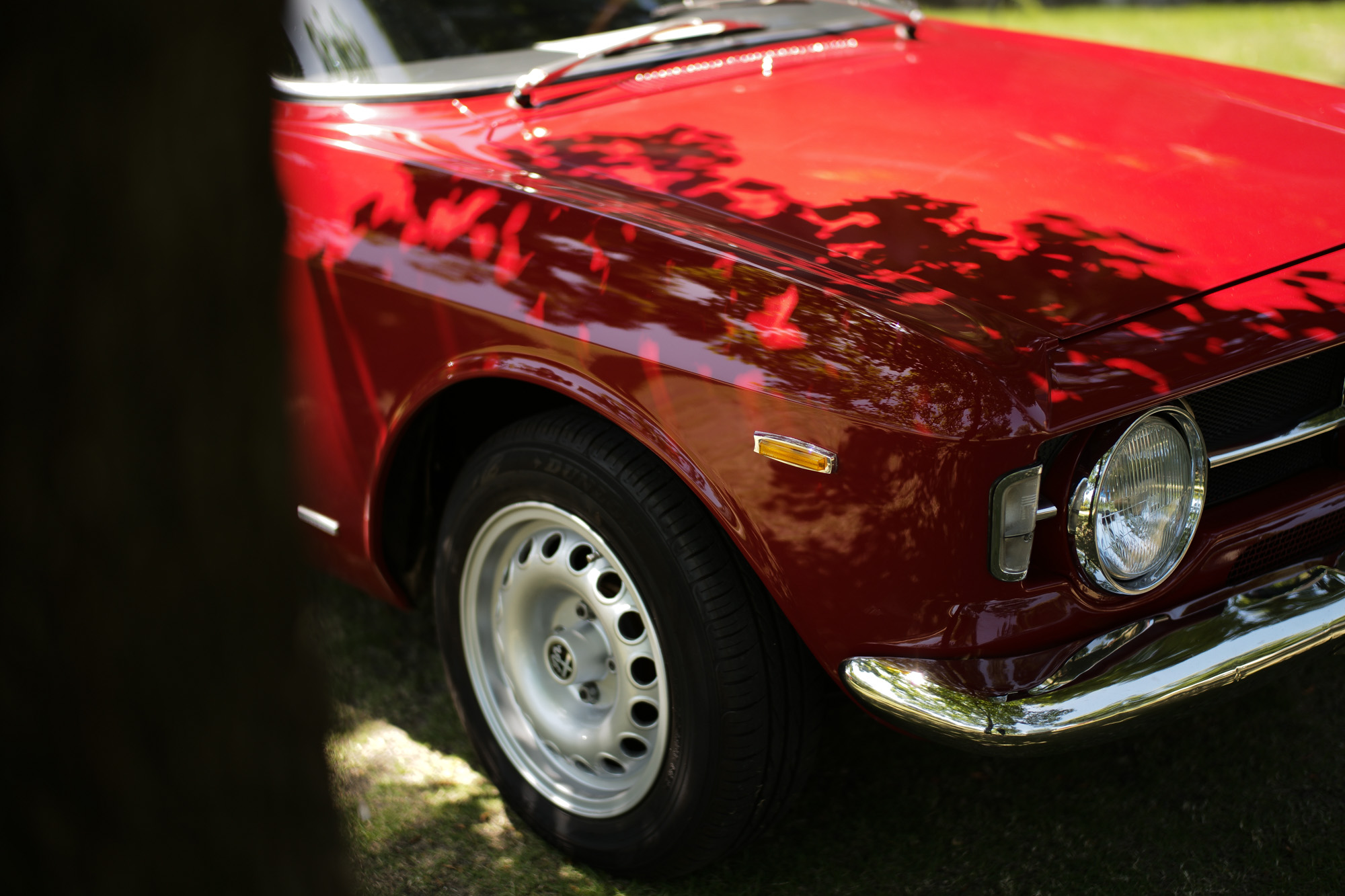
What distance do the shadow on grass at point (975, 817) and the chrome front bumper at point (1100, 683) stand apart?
285mm

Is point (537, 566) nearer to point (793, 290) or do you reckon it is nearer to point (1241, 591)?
point (793, 290)

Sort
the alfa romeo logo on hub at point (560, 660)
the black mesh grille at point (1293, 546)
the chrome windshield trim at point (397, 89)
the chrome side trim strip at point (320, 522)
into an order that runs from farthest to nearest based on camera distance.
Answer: the chrome windshield trim at point (397, 89), the chrome side trim strip at point (320, 522), the alfa romeo logo on hub at point (560, 660), the black mesh grille at point (1293, 546)

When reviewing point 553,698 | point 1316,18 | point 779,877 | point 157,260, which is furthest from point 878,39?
point 1316,18

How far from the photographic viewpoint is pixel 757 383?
72.4 inches

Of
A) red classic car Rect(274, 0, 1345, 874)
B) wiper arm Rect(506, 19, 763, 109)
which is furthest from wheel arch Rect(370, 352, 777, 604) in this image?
wiper arm Rect(506, 19, 763, 109)

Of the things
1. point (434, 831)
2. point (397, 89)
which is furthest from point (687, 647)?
point (397, 89)

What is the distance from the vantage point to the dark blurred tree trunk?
908mm

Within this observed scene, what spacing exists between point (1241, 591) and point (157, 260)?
6.03 ft

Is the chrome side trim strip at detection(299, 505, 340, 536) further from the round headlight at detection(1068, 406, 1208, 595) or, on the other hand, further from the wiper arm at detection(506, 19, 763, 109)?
the round headlight at detection(1068, 406, 1208, 595)

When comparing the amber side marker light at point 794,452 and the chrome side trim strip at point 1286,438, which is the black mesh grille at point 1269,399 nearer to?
the chrome side trim strip at point 1286,438

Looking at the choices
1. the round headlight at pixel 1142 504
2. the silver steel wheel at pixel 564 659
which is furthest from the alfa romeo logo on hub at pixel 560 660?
the round headlight at pixel 1142 504

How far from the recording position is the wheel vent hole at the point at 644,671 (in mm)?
2336

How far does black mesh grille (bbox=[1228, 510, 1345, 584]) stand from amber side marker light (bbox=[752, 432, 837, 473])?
806 mm

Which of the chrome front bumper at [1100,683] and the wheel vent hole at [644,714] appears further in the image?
the wheel vent hole at [644,714]
